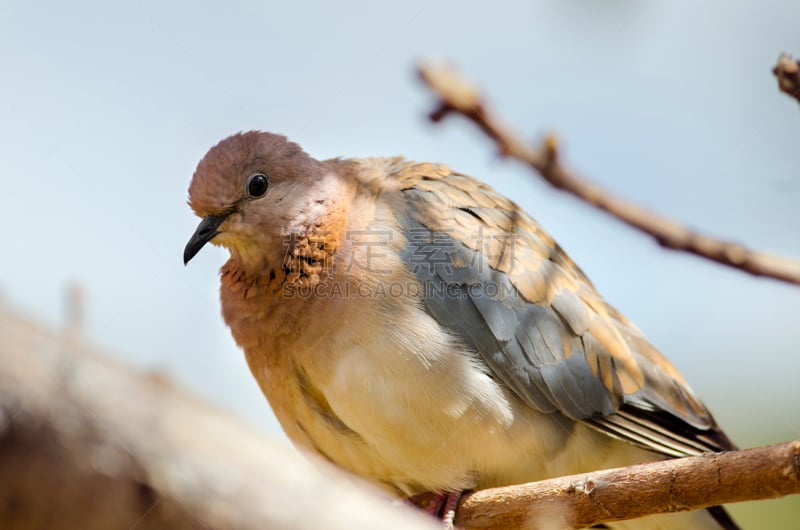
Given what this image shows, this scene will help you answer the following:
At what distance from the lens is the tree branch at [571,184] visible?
7.15 feet

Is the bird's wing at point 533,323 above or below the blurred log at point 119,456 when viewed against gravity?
below

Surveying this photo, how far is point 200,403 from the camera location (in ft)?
4.26

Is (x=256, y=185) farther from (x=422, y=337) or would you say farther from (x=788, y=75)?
(x=788, y=75)

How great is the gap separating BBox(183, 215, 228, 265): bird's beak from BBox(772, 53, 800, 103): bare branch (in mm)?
2186

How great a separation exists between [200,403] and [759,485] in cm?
164

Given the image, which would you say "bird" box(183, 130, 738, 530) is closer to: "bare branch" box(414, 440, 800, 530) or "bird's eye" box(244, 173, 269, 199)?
"bird's eye" box(244, 173, 269, 199)

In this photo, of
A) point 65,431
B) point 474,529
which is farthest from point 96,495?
point 474,529

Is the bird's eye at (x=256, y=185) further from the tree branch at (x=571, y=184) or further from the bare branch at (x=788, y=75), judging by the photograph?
the bare branch at (x=788, y=75)

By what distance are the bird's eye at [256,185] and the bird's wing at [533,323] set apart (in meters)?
0.58

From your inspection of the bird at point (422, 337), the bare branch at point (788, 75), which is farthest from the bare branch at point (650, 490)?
the bare branch at point (788, 75)

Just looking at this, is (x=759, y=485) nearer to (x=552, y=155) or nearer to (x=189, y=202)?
(x=552, y=155)

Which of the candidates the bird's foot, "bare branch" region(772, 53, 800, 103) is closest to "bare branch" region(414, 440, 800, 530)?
the bird's foot

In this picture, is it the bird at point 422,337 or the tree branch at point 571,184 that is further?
the bird at point 422,337

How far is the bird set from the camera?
3.21 meters
